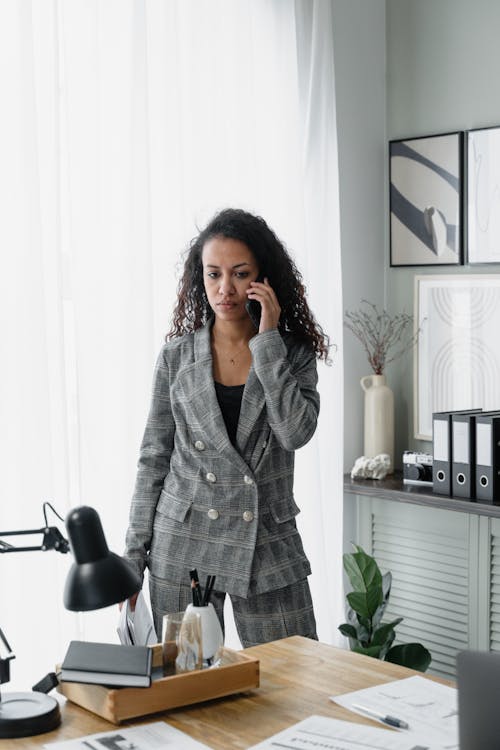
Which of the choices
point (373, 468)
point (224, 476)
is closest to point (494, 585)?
point (373, 468)

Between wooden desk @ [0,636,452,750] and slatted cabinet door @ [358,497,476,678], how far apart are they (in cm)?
153

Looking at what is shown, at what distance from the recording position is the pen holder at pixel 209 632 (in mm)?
1893

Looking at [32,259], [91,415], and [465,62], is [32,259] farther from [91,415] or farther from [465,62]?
[465,62]

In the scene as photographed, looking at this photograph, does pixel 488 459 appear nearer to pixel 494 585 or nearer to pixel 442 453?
pixel 442 453

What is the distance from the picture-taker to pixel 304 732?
5.43 ft

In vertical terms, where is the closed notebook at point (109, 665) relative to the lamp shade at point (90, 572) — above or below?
below

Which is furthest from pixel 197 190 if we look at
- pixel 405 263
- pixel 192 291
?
pixel 405 263

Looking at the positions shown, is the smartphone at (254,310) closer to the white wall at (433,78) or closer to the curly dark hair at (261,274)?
the curly dark hair at (261,274)

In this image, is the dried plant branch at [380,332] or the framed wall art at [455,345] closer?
the framed wall art at [455,345]

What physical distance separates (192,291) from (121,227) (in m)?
0.49

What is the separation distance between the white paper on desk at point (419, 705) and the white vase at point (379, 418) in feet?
6.79

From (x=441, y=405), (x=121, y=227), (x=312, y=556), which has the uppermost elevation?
(x=121, y=227)

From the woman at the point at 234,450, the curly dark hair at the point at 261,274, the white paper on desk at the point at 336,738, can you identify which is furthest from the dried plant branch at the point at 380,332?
the white paper on desk at the point at 336,738

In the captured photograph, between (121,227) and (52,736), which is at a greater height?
(121,227)
